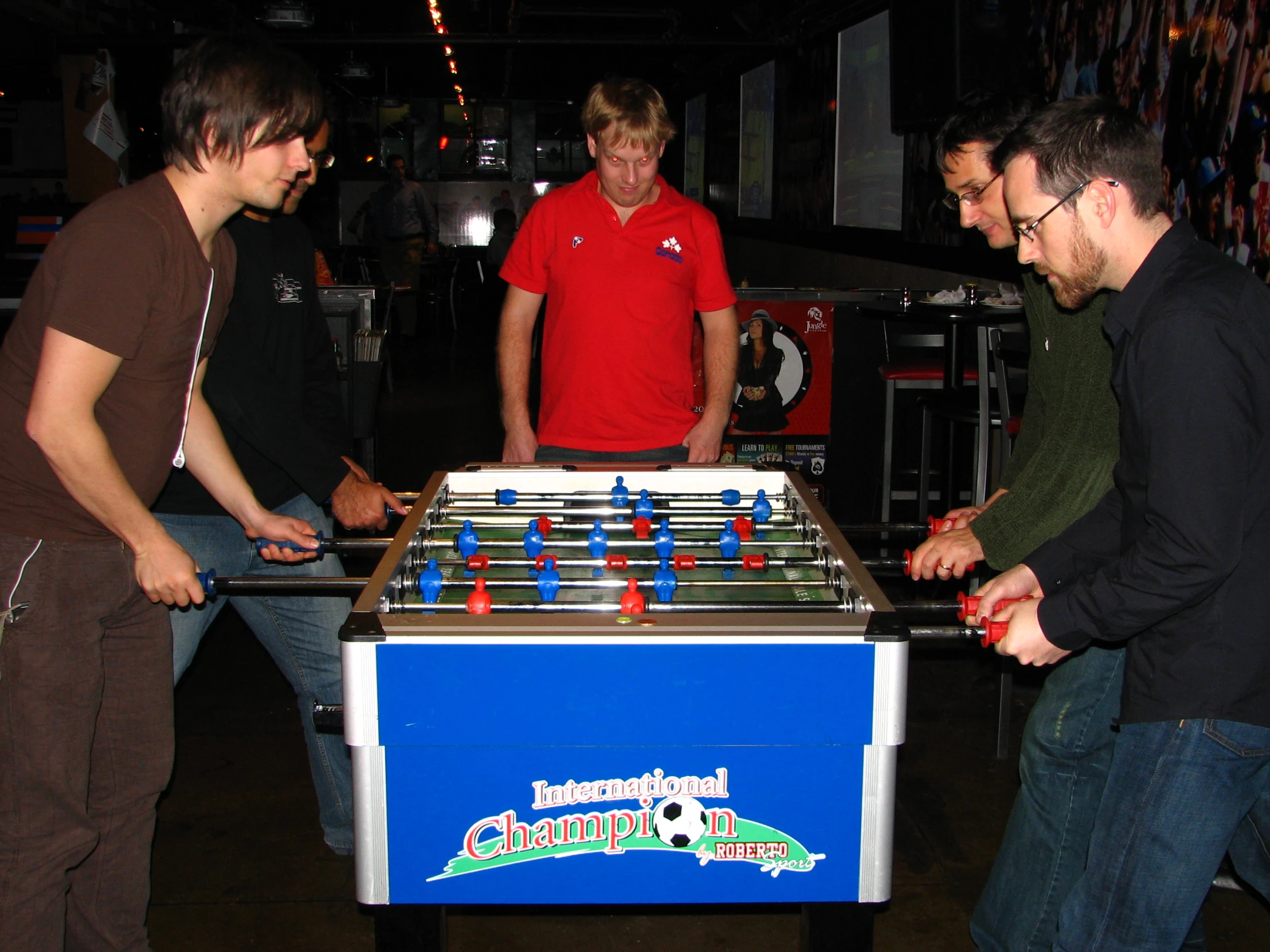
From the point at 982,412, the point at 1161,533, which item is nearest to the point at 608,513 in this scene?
the point at 1161,533

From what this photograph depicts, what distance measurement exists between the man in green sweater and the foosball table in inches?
21.4

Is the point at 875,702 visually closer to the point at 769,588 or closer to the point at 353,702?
the point at 769,588

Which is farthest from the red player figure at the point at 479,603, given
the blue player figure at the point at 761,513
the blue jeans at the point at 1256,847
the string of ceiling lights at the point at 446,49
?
the string of ceiling lights at the point at 446,49

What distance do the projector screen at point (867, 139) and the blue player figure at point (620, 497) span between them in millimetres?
5038

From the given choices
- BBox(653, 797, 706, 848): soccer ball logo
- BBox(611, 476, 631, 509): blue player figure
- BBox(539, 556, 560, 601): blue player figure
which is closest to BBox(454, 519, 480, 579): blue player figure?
BBox(539, 556, 560, 601): blue player figure

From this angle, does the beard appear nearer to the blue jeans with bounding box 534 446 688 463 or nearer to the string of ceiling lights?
the blue jeans with bounding box 534 446 688 463

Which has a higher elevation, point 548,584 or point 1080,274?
point 1080,274

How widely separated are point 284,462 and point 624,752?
1.11m

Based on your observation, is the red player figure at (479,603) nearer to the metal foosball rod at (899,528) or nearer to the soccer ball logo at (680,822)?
the soccer ball logo at (680,822)

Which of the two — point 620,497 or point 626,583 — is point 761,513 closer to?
point 620,497

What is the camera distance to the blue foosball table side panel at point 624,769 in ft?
4.88

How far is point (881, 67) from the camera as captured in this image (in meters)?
6.98

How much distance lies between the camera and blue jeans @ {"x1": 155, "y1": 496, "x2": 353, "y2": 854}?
2193mm

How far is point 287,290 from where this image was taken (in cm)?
234
